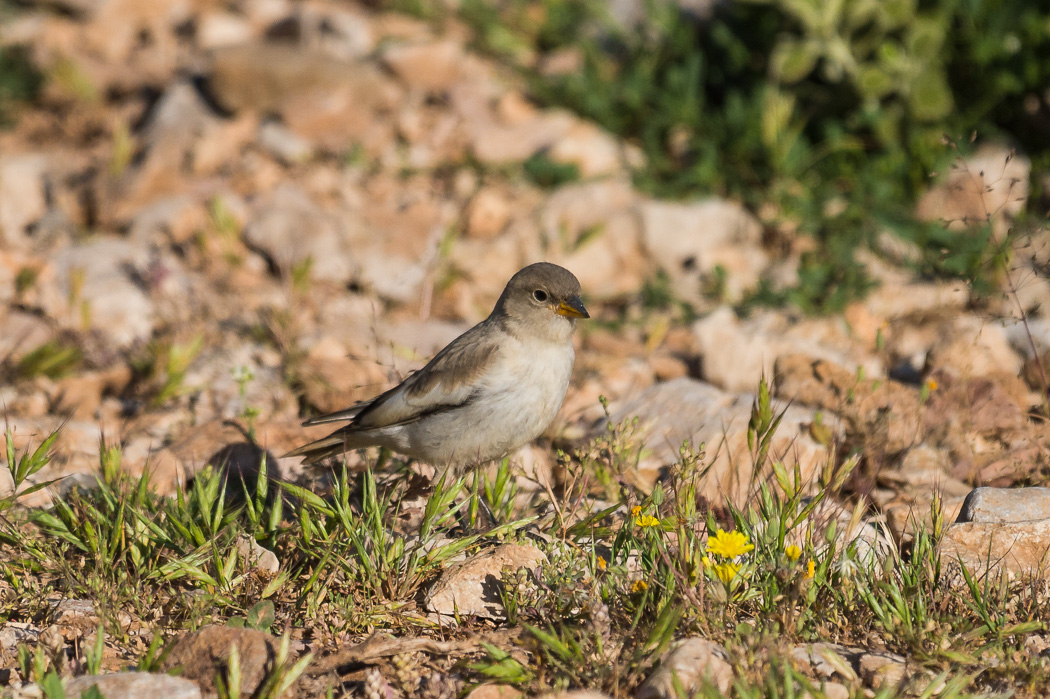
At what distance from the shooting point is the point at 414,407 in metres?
4.88

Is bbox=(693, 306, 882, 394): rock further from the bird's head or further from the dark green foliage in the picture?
the dark green foliage

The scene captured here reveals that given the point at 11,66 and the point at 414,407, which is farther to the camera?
the point at 11,66

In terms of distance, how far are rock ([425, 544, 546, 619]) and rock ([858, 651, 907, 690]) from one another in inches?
49.0

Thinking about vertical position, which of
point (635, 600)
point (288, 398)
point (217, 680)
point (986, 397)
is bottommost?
point (288, 398)

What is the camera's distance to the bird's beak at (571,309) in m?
4.89

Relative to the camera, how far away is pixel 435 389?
15.9 ft

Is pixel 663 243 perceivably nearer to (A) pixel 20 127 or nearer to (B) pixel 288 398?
(B) pixel 288 398

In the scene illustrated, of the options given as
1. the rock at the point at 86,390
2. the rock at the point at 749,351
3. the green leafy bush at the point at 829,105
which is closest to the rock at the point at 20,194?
the rock at the point at 86,390

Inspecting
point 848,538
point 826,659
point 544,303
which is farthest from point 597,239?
point 826,659

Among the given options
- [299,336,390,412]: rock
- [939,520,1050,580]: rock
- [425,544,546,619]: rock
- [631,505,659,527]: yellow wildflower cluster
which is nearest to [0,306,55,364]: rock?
[299,336,390,412]: rock

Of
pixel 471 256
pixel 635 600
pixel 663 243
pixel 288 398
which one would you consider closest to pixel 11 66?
pixel 471 256

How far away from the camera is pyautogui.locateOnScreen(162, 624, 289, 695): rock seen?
11.0 ft

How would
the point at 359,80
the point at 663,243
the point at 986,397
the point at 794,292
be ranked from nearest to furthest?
1. the point at 986,397
2. the point at 794,292
3. the point at 663,243
4. the point at 359,80

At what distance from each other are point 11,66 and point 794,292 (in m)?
7.71
